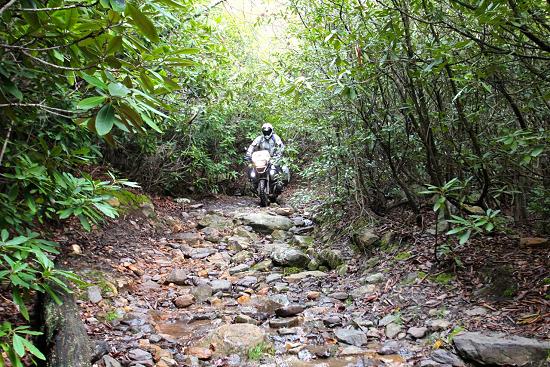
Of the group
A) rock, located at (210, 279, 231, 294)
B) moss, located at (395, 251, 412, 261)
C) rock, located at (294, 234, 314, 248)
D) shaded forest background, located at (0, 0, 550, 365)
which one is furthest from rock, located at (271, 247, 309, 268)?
moss, located at (395, 251, 412, 261)

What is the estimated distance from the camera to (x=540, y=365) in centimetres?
260

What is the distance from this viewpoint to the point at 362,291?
454 centimetres

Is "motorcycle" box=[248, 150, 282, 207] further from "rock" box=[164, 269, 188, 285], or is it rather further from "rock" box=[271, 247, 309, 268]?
"rock" box=[164, 269, 188, 285]

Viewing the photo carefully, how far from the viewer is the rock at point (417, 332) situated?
3420mm

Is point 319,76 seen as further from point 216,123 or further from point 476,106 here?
point 216,123

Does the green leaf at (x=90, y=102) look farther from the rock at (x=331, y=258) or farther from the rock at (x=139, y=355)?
the rock at (x=331, y=258)

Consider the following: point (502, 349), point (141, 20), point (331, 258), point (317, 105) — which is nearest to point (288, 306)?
point (331, 258)

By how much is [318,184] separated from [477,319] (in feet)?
13.4

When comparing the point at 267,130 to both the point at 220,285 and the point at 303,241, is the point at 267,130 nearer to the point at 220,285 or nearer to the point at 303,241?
the point at 303,241

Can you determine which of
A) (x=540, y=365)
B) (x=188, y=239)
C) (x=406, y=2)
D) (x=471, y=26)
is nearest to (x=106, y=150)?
(x=188, y=239)

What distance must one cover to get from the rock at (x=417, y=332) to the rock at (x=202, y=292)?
2.50 metres

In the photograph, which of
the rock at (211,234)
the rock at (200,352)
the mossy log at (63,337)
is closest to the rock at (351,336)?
the rock at (200,352)

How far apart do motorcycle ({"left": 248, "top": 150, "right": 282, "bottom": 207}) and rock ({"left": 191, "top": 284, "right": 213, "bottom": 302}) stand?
203 inches

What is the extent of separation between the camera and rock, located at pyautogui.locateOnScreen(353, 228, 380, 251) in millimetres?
5473
